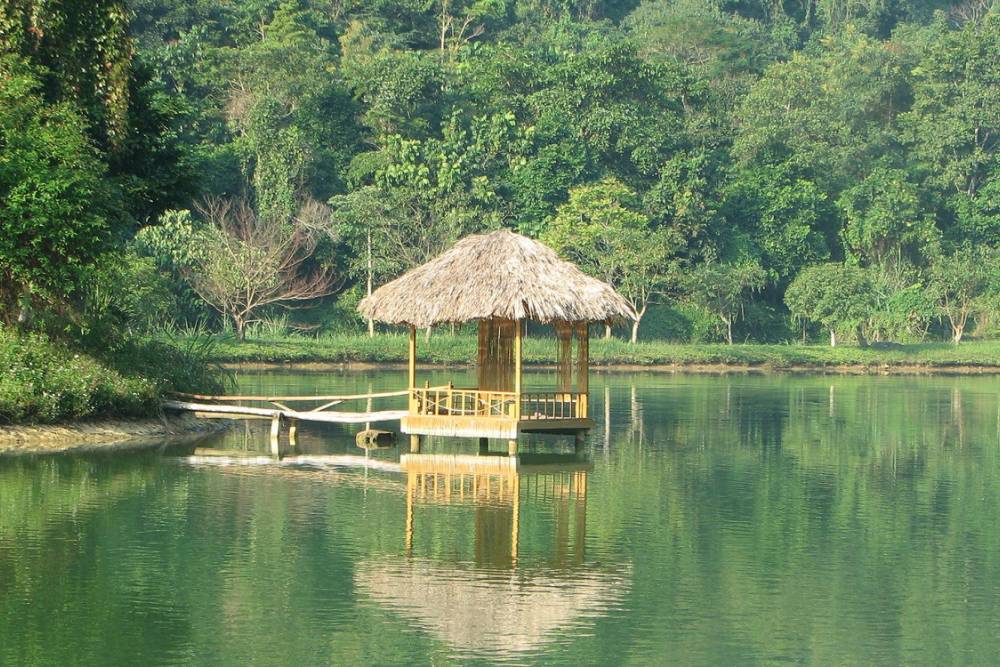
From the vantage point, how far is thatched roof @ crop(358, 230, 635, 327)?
2433 cm

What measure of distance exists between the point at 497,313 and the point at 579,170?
3687cm

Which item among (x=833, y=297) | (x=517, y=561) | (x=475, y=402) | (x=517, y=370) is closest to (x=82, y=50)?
(x=475, y=402)

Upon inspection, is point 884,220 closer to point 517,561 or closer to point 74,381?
point 74,381

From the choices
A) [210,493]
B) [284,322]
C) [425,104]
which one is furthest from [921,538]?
[425,104]

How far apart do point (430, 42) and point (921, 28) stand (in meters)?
25.7

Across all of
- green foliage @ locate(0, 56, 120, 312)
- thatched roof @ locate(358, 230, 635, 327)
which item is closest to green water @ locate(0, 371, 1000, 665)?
thatched roof @ locate(358, 230, 635, 327)

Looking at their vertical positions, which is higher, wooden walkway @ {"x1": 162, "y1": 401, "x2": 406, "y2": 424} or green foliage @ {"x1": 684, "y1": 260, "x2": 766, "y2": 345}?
green foliage @ {"x1": 684, "y1": 260, "x2": 766, "y2": 345}

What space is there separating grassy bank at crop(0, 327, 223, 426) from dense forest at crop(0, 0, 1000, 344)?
1748 cm

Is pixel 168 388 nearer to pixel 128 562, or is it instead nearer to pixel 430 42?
pixel 128 562

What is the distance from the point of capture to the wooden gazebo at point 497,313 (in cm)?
2427

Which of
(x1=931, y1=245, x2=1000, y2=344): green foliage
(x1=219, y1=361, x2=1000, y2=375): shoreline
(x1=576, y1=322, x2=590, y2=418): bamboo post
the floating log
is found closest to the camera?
(x1=576, y1=322, x2=590, y2=418): bamboo post

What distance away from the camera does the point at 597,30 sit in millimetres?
80812

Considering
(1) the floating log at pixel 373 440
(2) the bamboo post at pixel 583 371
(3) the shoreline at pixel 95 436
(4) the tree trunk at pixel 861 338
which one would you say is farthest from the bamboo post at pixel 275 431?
(4) the tree trunk at pixel 861 338

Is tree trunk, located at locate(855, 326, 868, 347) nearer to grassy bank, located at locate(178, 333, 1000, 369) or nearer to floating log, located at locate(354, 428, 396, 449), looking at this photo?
grassy bank, located at locate(178, 333, 1000, 369)
